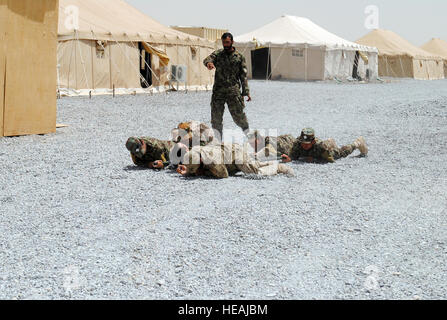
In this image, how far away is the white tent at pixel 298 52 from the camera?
26766 mm

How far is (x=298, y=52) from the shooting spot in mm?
27234

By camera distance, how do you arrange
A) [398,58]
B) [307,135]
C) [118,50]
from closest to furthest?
[307,135], [118,50], [398,58]

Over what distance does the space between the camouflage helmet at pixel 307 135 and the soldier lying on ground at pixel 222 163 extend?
0.66m

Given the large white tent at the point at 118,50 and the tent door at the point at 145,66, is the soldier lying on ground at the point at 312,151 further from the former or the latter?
the tent door at the point at 145,66

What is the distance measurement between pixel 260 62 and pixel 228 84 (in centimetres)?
2335

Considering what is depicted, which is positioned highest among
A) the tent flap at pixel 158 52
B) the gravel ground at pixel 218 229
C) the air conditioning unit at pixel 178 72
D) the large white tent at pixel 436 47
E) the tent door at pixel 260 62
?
the large white tent at pixel 436 47

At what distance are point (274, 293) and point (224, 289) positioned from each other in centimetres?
25

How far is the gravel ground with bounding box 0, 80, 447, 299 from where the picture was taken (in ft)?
9.50

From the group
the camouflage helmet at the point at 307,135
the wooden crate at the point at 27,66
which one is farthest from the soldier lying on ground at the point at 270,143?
the wooden crate at the point at 27,66

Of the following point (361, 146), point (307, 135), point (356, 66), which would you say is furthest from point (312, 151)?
point (356, 66)

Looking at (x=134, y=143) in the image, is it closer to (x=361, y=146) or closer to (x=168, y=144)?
(x=168, y=144)

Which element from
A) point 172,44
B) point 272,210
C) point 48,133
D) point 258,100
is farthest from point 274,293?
point 172,44

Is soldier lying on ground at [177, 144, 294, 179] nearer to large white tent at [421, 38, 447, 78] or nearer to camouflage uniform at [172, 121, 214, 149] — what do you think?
camouflage uniform at [172, 121, 214, 149]

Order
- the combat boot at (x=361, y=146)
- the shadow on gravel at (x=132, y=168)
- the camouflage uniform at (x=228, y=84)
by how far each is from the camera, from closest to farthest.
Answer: the shadow on gravel at (x=132, y=168) → the combat boot at (x=361, y=146) → the camouflage uniform at (x=228, y=84)
